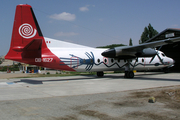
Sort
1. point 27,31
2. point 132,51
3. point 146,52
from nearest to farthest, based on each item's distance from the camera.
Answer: point 27,31
point 146,52
point 132,51

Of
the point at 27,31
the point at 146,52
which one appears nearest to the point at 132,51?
the point at 146,52

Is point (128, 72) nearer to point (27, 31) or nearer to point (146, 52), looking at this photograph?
point (146, 52)

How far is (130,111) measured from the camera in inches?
224

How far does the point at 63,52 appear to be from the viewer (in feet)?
53.1

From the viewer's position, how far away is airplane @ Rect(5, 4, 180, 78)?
1392 cm

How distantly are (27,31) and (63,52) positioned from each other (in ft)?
12.6

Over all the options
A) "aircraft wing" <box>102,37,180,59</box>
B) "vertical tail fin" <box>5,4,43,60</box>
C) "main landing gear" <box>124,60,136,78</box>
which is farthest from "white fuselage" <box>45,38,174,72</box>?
"vertical tail fin" <box>5,4,43,60</box>

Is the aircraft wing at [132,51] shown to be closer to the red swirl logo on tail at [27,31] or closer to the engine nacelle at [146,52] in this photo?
the engine nacelle at [146,52]

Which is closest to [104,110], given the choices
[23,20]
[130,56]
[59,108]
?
[59,108]

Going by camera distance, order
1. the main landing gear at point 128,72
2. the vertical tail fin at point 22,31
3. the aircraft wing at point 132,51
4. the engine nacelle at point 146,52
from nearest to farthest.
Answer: the vertical tail fin at point 22,31 < the aircraft wing at point 132,51 < the engine nacelle at point 146,52 < the main landing gear at point 128,72

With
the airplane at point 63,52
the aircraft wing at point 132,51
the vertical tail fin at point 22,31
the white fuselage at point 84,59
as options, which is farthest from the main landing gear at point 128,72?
the vertical tail fin at point 22,31

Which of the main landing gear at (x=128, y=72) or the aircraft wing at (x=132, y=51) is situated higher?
the aircraft wing at (x=132, y=51)

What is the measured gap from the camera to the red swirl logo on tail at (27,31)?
14023mm

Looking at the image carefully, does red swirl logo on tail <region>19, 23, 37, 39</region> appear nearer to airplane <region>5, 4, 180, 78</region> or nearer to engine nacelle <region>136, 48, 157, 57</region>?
airplane <region>5, 4, 180, 78</region>
